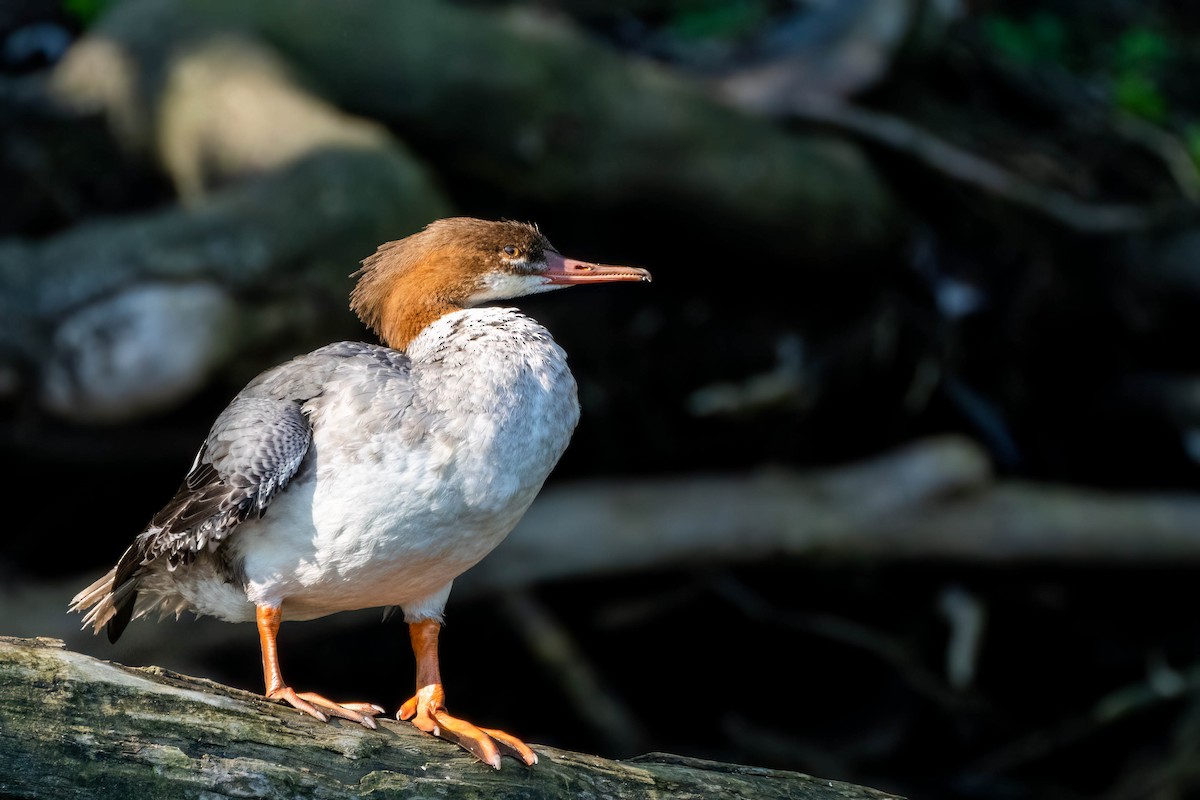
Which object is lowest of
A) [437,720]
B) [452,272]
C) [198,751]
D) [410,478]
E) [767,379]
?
[767,379]

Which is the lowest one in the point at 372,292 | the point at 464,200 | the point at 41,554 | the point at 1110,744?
the point at 1110,744

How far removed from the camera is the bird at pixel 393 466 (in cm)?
313

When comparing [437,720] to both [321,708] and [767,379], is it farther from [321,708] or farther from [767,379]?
[767,379]

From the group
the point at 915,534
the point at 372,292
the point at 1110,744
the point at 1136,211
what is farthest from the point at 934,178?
the point at 372,292

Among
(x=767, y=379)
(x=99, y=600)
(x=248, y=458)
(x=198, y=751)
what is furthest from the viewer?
(x=767, y=379)

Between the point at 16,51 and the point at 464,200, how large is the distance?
2.79 m

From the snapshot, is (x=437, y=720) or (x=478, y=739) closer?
(x=478, y=739)

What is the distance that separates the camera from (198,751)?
8.96ft

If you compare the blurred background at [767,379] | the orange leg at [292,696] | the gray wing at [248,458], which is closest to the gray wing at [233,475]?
the gray wing at [248,458]

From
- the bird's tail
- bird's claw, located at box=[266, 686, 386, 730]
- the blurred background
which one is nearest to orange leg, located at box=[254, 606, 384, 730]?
bird's claw, located at box=[266, 686, 386, 730]

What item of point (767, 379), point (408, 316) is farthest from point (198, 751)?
point (767, 379)

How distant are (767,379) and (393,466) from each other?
4.07 meters

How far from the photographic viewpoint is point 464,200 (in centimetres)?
721

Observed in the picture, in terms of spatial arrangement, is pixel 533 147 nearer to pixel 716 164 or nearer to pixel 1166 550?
pixel 716 164
